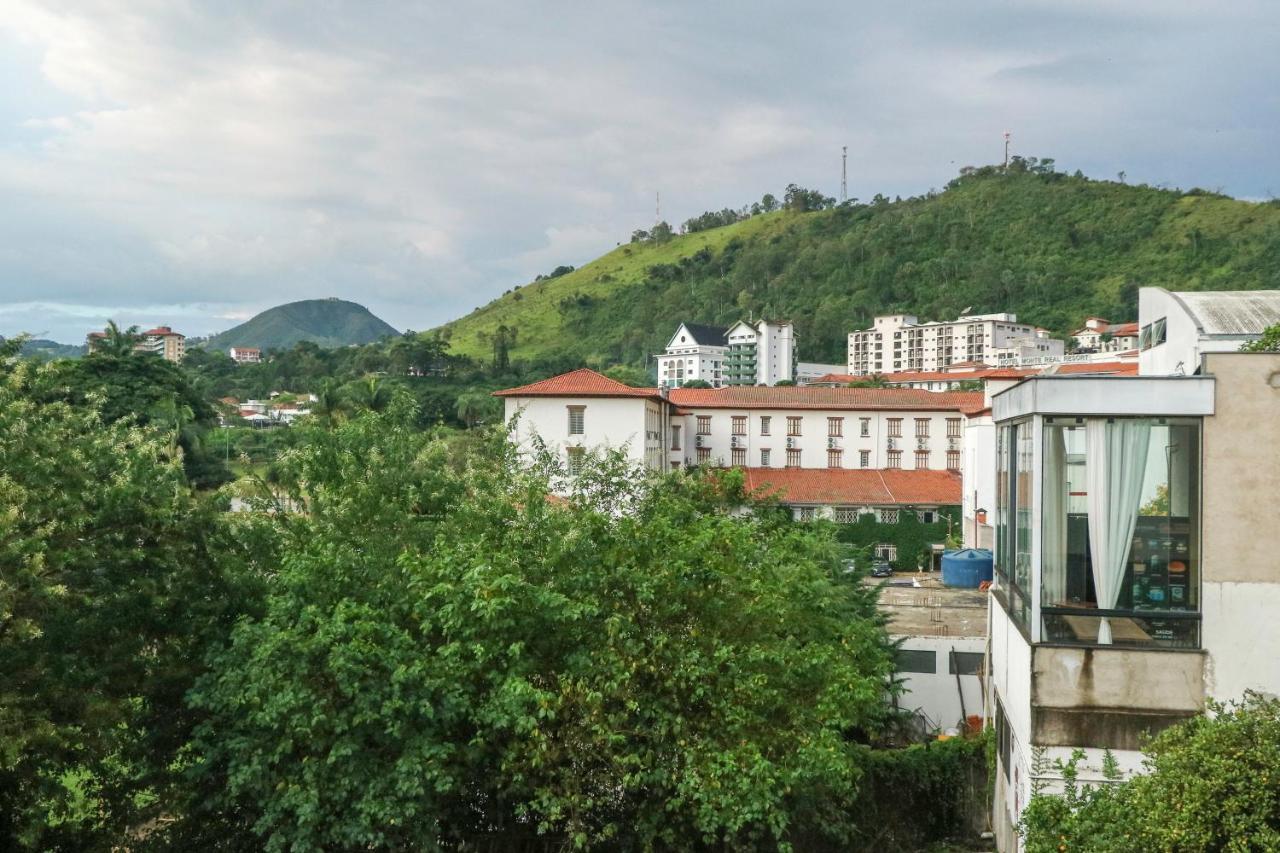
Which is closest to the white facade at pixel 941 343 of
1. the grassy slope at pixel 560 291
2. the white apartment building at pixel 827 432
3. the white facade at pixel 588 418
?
the grassy slope at pixel 560 291

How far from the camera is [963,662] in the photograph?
20922 millimetres

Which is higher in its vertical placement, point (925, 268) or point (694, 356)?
point (925, 268)

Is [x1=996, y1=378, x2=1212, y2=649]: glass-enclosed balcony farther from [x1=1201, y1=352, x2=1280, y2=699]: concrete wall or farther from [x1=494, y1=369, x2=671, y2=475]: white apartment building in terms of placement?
[x1=494, y1=369, x2=671, y2=475]: white apartment building

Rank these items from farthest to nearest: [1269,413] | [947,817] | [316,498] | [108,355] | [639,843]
A: [108,355] < [947,817] < [316,498] < [639,843] < [1269,413]

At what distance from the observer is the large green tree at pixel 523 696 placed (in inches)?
376

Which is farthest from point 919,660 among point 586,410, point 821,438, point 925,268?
point 925,268

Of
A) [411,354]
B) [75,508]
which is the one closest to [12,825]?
[75,508]

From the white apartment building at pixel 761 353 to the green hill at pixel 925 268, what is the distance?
12.7 metres

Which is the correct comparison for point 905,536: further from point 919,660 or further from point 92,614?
point 92,614

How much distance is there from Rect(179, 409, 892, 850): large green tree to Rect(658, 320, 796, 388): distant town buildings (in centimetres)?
9255

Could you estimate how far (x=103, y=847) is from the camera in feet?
35.3

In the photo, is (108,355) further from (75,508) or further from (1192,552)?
(1192,552)

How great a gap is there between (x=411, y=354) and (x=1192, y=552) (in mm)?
80851

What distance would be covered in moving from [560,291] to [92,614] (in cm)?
13997
